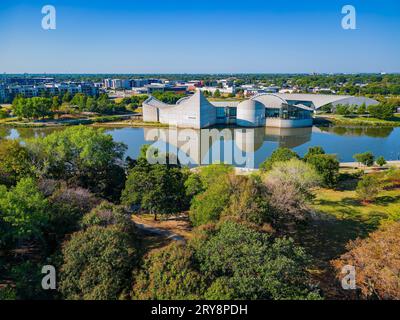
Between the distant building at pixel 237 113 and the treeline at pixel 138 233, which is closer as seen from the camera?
the treeline at pixel 138 233

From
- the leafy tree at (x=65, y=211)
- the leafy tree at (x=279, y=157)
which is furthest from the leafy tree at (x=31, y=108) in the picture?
the leafy tree at (x=65, y=211)

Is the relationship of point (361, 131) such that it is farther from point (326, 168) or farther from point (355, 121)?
point (326, 168)

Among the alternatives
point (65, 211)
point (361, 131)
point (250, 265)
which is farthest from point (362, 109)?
point (65, 211)

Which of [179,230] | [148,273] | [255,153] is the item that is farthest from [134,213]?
[255,153]

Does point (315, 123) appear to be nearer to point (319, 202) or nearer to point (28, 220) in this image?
point (319, 202)

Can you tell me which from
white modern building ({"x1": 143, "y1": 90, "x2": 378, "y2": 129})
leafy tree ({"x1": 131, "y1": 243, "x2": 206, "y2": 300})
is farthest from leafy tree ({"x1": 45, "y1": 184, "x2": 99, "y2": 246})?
white modern building ({"x1": 143, "y1": 90, "x2": 378, "y2": 129})

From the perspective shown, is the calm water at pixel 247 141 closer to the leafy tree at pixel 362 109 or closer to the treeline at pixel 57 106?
the treeline at pixel 57 106
